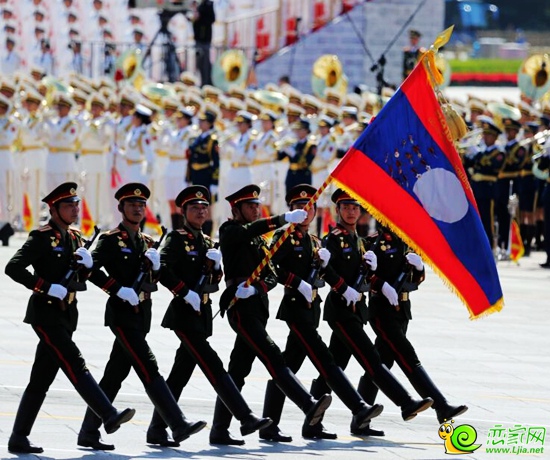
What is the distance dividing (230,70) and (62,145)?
668 cm

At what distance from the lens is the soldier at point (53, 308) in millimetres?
11844

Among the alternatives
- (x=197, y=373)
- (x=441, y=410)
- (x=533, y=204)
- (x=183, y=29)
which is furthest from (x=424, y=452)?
(x=183, y=29)

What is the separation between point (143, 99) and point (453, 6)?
4132cm

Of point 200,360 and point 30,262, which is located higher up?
point 30,262

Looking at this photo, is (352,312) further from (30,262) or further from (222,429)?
(30,262)

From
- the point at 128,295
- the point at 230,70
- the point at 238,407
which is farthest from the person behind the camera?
the point at 230,70

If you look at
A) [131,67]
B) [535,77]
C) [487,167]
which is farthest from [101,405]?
[131,67]

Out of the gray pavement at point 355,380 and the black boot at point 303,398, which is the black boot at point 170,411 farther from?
the black boot at point 303,398

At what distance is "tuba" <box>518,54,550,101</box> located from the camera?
31.5 m

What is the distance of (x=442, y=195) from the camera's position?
502 inches

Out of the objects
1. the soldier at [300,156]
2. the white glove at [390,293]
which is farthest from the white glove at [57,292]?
the soldier at [300,156]

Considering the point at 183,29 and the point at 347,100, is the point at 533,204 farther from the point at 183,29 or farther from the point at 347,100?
the point at 183,29

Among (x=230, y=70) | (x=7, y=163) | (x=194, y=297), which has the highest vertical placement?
(x=194, y=297)

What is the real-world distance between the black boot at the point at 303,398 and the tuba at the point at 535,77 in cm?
1947
